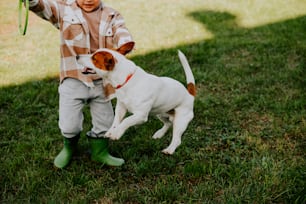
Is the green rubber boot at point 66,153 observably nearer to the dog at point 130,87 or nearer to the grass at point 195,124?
the grass at point 195,124

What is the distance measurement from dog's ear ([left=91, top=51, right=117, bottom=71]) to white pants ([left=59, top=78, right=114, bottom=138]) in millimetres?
605

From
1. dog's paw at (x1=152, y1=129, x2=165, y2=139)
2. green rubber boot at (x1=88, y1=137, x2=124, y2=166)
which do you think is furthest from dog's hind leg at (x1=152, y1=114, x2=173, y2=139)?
green rubber boot at (x1=88, y1=137, x2=124, y2=166)

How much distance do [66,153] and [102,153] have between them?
0.27 m

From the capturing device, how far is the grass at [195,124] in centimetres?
305

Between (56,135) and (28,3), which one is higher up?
(28,3)

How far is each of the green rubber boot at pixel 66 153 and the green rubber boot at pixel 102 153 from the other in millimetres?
144

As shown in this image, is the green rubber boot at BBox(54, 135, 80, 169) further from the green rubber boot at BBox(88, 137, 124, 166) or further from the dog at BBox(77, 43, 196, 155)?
the dog at BBox(77, 43, 196, 155)

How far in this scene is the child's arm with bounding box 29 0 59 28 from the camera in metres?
2.85

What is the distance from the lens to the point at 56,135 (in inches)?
153

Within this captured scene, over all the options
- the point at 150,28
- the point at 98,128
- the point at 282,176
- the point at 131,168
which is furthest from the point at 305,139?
the point at 150,28

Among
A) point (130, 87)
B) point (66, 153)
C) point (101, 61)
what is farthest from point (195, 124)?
point (101, 61)

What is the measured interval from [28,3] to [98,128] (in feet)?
3.60

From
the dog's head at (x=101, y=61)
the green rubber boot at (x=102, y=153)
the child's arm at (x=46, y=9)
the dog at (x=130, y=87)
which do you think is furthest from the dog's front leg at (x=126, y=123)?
the child's arm at (x=46, y=9)

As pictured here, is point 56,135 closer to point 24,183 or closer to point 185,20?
point 24,183
